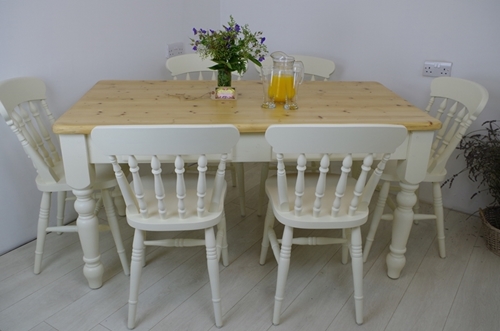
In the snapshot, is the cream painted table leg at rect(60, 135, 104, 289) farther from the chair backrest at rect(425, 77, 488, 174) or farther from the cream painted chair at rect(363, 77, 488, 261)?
the chair backrest at rect(425, 77, 488, 174)

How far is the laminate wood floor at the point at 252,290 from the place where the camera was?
166 cm

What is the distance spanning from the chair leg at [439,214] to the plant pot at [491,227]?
28 cm

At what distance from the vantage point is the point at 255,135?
1566 millimetres

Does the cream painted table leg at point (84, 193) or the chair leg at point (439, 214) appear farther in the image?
the chair leg at point (439, 214)

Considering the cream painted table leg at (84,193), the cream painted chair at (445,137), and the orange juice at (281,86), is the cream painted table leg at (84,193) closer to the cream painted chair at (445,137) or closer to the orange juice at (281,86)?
the orange juice at (281,86)

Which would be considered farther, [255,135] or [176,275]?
[176,275]

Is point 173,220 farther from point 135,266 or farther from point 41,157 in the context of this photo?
point 41,157

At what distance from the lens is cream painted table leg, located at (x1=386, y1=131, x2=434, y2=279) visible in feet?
5.26

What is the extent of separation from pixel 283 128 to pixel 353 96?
0.83 meters

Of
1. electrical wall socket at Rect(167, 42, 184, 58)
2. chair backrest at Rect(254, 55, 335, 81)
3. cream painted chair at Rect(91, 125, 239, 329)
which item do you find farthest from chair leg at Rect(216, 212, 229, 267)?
electrical wall socket at Rect(167, 42, 184, 58)

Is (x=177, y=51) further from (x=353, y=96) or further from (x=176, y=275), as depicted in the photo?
(x=176, y=275)

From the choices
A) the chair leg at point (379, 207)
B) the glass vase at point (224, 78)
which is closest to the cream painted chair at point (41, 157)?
the glass vase at point (224, 78)

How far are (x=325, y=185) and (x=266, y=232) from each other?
1.38ft

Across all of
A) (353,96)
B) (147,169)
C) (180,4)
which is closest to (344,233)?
(353,96)
